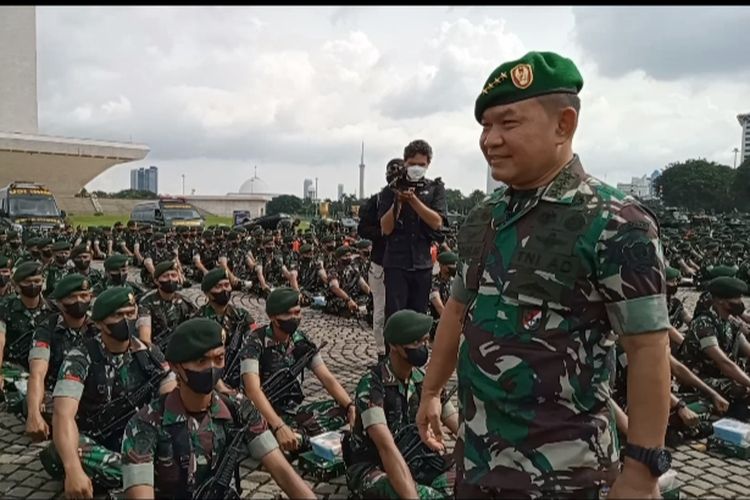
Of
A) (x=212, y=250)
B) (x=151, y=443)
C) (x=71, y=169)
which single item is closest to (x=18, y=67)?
(x=71, y=169)

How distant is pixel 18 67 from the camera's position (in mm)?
50406

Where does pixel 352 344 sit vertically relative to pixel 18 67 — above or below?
below

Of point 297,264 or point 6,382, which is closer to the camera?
point 6,382

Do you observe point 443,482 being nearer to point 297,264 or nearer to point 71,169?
point 297,264

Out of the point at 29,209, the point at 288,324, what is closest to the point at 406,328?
the point at 288,324

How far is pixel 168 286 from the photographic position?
6184mm

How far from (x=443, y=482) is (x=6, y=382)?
435cm

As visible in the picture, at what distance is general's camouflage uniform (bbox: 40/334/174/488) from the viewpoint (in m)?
3.94

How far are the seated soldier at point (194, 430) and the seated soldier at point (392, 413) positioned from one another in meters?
0.61

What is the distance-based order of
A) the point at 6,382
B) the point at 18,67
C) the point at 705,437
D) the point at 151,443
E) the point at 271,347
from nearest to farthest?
1. the point at 151,443
2. the point at 271,347
3. the point at 705,437
4. the point at 6,382
5. the point at 18,67

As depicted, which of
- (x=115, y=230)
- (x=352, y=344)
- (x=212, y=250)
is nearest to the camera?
(x=352, y=344)

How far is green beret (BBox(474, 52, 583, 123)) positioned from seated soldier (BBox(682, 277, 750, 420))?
4301mm

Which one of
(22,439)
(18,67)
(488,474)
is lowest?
(22,439)

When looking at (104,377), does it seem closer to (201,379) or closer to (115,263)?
(201,379)
